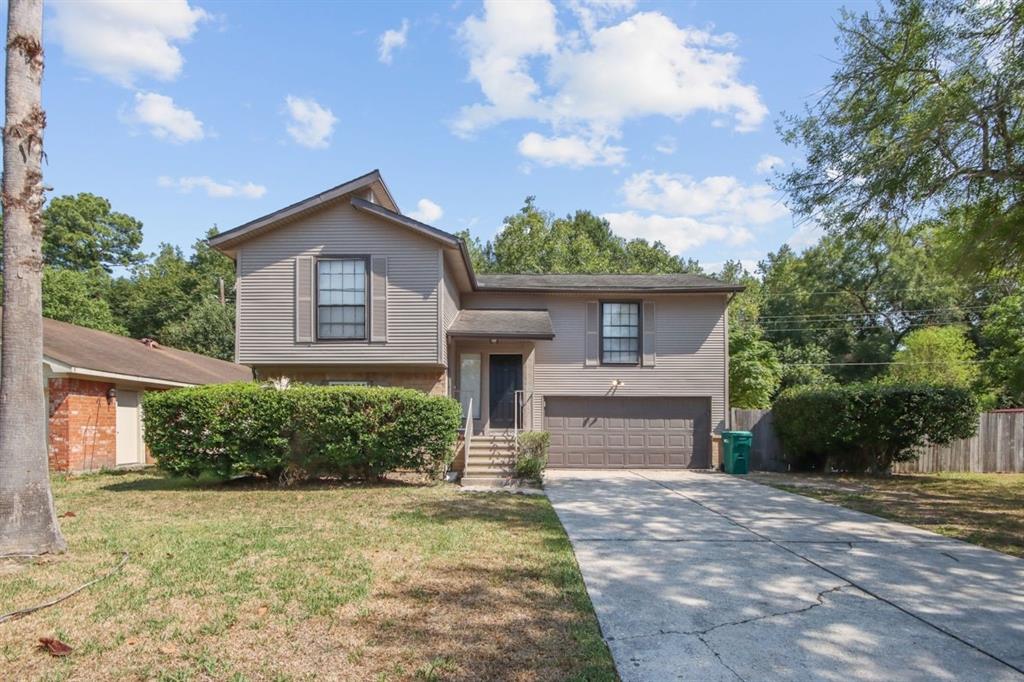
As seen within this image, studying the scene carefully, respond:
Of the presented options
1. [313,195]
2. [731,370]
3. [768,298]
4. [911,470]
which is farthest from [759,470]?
[768,298]

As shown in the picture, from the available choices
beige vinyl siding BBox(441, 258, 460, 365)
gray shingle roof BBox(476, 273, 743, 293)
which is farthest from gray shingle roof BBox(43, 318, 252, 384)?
gray shingle roof BBox(476, 273, 743, 293)

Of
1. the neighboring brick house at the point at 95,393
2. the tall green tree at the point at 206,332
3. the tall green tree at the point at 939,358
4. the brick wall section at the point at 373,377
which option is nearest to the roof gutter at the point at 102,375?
the neighboring brick house at the point at 95,393

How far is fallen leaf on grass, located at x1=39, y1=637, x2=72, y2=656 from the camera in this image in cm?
377

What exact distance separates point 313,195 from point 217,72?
294cm

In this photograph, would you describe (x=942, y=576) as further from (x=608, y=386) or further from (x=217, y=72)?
(x=217, y=72)

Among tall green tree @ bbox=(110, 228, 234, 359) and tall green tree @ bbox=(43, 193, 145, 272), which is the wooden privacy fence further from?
tall green tree @ bbox=(43, 193, 145, 272)

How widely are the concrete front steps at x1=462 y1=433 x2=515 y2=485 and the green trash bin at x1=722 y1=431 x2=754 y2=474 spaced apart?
576 cm

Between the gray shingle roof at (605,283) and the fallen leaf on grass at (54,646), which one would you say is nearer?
the fallen leaf on grass at (54,646)

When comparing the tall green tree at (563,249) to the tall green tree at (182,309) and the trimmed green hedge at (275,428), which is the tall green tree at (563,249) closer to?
the tall green tree at (182,309)

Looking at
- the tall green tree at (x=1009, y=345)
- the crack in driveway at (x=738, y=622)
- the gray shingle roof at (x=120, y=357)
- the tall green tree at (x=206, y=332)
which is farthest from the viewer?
the tall green tree at (x=206, y=332)

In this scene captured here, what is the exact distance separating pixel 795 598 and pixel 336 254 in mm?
11678

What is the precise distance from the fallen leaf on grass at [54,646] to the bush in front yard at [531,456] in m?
9.45

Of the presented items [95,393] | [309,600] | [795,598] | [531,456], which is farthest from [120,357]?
[795,598]

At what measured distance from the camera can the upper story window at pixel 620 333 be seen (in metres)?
17.3
